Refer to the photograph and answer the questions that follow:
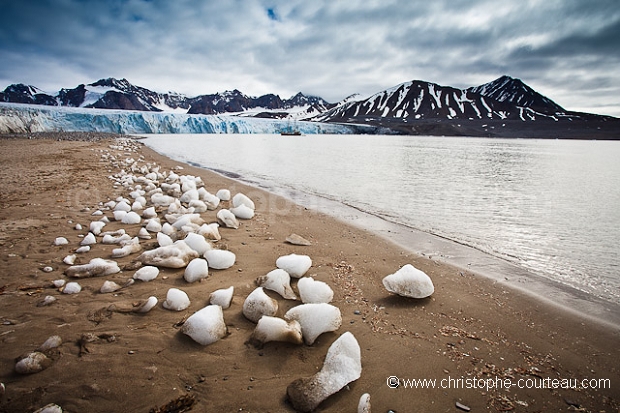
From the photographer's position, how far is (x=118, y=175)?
24.4 ft

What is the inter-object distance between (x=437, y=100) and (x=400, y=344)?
559 ft

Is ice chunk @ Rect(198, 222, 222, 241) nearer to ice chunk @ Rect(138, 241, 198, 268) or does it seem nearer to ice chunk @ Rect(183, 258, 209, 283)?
ice chunk @ Rect(138, 241, 198, 268)

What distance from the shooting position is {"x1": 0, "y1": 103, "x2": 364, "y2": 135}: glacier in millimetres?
32344

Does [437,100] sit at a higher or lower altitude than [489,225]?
higher

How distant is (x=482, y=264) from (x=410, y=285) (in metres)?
1.53

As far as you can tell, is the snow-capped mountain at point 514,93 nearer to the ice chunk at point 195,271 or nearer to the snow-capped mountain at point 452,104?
the snow-capped mountain at point 452,104

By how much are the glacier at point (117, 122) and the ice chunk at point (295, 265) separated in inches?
1517

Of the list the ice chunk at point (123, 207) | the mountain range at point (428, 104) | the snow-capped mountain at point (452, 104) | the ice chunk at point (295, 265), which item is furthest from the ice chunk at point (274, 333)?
the snow-capped mountain at point (452, 104)

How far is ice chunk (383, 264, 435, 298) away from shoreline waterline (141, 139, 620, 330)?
1.05 metres

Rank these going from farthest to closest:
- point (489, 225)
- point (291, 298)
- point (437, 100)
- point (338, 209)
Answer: point (437, 100), point (338, 209), point (489, 225), point (291, 298)

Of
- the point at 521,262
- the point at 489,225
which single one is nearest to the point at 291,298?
the point at 521,262

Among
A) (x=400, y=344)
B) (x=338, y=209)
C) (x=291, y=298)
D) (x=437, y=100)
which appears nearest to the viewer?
(x=400, y=344)

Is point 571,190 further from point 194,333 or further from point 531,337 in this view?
point 194,333

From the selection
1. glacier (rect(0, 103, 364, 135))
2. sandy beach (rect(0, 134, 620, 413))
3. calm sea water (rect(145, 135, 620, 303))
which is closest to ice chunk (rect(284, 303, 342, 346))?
sandy beach (rect(0, 134, 620, 413))
